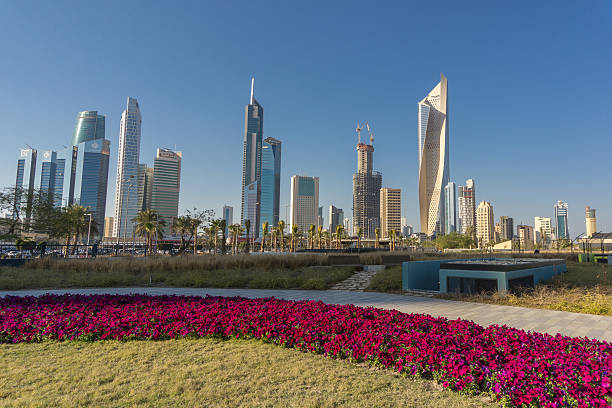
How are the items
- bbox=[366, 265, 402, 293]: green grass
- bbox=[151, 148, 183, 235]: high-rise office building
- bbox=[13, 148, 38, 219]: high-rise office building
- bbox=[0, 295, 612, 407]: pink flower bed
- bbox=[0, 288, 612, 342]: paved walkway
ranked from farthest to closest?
bbox=[13, 148, 38, 219]: high-rise office building, bbox=[151, 148, 183, 235]: high-rise office building, bbox=[366, 265, 402, 293]: green grass, bbox=[0, 288, 612, 342]: paved walkway, bbox=[0, 295, 612, 407]: pink flower bed

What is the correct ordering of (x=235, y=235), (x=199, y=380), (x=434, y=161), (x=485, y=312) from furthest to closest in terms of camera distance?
(x=434, y=161) < (x=235, y=235) < (x=485, y=312) < (x=199, y=380)

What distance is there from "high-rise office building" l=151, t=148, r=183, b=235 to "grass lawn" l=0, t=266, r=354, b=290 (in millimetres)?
154693

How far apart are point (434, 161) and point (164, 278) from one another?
166 metres

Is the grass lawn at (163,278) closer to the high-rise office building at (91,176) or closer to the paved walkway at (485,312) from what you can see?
the paved walkway at (485,312)

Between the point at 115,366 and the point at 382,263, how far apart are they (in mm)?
16151

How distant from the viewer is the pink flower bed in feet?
11.1

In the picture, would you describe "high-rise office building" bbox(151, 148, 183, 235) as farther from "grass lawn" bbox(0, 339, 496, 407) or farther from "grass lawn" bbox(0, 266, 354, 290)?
"grass lawn" bbox(0, 339, 496, 407)

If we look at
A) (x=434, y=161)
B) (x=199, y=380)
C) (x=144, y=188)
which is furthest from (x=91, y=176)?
(x=199, y=380)

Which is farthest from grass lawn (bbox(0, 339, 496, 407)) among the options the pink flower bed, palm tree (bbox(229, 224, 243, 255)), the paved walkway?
palm tree (bbox(229, 224, 243, 255))

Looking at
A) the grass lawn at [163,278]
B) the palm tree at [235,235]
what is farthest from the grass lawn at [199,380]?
the palm tree at [235,235]

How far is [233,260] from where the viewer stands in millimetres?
17328

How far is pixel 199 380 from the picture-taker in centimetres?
388

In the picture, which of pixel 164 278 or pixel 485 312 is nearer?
pixel 485 312

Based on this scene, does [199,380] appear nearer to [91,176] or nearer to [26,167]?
[91,176]
